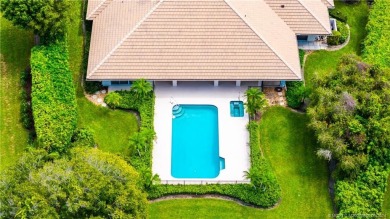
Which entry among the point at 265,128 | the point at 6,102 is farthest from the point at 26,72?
the point at 265,128

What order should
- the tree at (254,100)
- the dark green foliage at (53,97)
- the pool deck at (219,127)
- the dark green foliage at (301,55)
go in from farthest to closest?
the dark green foliage at (301,55), the tree at (254,100), the pool deck at (219,127), the dark green foliage at (53,97)

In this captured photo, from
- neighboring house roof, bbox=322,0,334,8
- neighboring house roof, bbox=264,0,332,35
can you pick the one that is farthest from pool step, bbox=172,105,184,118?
neighboring house roof, bbox=322,0,334,8

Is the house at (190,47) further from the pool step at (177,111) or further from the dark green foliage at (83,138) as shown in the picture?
the dark green foliage at (83,138)

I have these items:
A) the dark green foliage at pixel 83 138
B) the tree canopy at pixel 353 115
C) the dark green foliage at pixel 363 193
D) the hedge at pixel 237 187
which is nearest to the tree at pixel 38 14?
the dark green foliage at pixel 83 138

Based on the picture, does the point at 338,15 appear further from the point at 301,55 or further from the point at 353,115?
the point at 353,115

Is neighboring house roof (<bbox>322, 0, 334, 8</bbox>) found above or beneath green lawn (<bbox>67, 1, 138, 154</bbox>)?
above

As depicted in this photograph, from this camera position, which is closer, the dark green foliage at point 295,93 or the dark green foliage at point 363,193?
the dark green foliage at point 363,193

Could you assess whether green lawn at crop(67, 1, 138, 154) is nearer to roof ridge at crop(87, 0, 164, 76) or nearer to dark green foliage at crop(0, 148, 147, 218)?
roof ridge at crop(87, 0, 164, 76)
